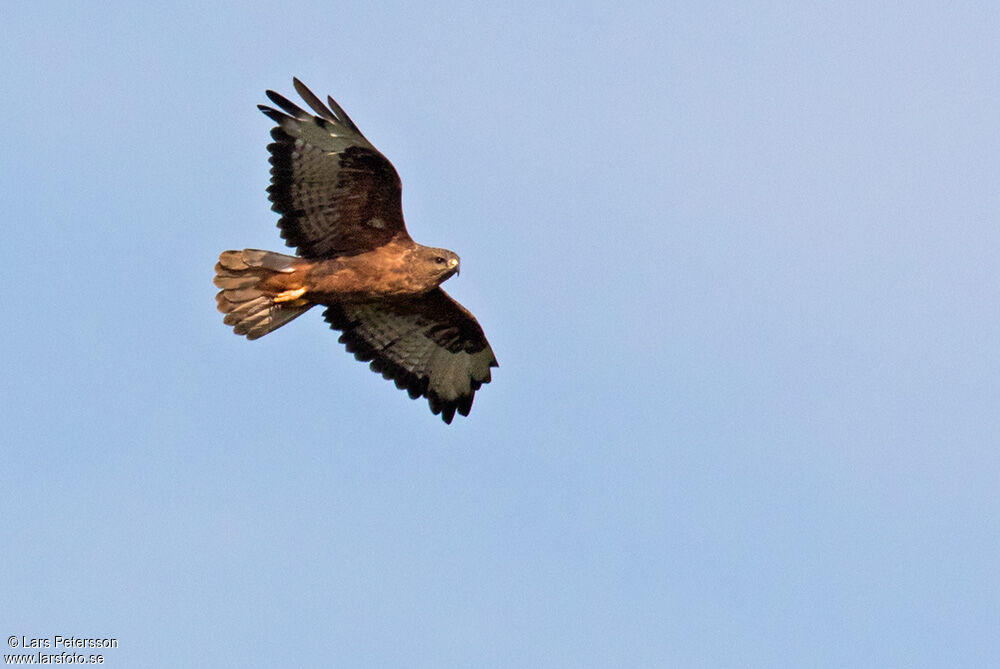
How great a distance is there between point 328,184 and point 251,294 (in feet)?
4.00

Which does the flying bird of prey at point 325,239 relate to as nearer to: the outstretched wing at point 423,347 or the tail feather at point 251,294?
the tail feather at point 251,294

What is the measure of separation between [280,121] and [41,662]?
503 cm

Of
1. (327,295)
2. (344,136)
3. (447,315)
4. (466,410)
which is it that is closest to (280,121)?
(344,136)

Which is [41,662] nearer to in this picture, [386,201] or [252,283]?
[252,283]

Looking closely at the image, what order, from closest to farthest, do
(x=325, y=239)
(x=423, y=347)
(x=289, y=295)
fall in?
1. (x=289, y=295)
2. (x=325, y=239)
3. (x=423, y=347)

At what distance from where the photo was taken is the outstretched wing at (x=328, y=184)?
14273 mm

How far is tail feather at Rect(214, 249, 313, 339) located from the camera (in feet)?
47.8

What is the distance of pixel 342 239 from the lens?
581 inches

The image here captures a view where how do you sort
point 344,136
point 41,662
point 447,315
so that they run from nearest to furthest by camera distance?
point 41,662
point 344,136
point 447,315

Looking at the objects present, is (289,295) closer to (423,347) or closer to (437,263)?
(437,263)

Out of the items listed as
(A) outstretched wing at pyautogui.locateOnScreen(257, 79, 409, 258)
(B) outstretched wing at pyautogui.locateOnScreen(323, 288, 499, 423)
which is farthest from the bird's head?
(B) outstretched wing at pyautogui.locateOnScreen(323, 288, 499, 423)

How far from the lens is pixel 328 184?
14.5m

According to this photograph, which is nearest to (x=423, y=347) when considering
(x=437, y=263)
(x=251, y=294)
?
(x=437, y=263)

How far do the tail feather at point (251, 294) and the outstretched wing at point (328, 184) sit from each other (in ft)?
1.18
